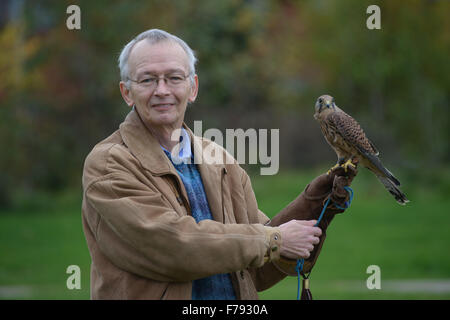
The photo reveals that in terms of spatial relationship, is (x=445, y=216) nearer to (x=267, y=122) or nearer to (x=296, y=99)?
(x=267, y=122)

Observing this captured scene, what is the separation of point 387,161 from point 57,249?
7.18 m

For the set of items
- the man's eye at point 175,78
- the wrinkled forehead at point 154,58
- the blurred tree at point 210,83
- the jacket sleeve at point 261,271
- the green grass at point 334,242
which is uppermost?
the blurred tree at point 210,83

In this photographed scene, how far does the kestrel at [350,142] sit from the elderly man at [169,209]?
48 cm

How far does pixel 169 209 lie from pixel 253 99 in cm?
A: 1417

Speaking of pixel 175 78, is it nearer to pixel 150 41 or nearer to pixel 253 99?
pixel 150 41

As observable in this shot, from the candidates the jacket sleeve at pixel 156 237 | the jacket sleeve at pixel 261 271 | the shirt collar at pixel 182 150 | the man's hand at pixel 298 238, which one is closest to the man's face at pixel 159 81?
the shirt collar at pixel 182 150

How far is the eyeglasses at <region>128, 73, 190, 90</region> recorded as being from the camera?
8.05ft

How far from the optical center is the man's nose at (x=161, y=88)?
2.44 meters

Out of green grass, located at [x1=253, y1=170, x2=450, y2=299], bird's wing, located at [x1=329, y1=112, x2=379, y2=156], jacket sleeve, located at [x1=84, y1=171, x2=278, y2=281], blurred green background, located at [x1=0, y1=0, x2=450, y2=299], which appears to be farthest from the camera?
blurred green background, located at [x1=0, y1=0, x2=450, y2=299]

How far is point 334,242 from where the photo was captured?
11102mm

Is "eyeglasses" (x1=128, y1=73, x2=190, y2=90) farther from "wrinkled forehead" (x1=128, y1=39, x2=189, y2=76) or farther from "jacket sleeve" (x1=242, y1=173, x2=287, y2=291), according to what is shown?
"jacket sleeve" (x1=242, y1=173, x2=287, y2=291)

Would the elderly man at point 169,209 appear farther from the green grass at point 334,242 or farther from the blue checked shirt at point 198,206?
the green grass at point 334,242

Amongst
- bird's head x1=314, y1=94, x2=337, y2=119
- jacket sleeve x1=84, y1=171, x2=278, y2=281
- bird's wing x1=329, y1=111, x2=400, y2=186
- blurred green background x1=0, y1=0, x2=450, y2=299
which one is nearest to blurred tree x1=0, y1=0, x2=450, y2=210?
blurred green background x1=0, y1=0, x2=450, y2=299

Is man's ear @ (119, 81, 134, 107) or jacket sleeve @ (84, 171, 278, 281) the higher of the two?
man's ear @ (119, 81, 134, 107)
